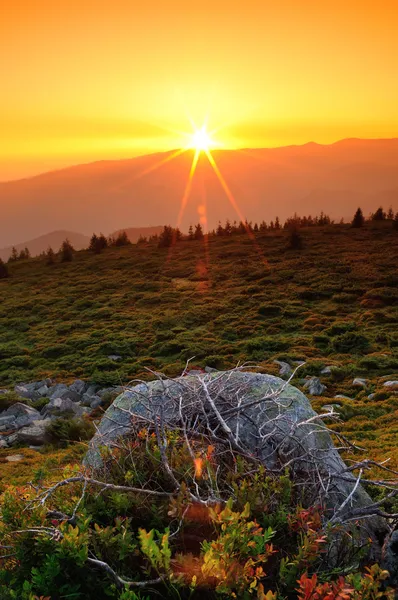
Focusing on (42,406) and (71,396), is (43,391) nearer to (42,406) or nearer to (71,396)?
(71,396)

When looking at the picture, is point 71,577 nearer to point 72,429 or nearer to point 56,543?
point 56,543

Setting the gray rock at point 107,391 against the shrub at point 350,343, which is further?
the shrub at point 350,343

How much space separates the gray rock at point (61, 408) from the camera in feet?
42.6

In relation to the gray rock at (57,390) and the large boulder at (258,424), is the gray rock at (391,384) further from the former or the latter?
the gray rock at (57,390)

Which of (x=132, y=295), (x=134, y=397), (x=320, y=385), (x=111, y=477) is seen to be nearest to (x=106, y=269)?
(x=132, y=295)

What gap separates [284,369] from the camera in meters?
14.9

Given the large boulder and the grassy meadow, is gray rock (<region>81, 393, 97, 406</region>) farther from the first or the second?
the large boulder

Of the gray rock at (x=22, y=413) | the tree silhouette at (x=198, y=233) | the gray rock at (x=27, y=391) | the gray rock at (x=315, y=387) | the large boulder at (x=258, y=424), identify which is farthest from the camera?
the tree silhouette at (x=198, y=233)

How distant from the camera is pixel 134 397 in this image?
236 inches

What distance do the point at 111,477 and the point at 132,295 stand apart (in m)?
22.7

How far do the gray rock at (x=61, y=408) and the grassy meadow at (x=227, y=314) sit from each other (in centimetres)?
203

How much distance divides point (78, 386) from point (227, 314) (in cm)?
A: 837

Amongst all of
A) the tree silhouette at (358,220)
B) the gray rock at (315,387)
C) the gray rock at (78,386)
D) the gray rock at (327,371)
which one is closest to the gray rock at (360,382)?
the gray rock at (327,371)

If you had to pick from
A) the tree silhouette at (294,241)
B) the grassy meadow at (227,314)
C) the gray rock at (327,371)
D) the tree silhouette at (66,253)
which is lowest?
the gray rock at (327,371)
